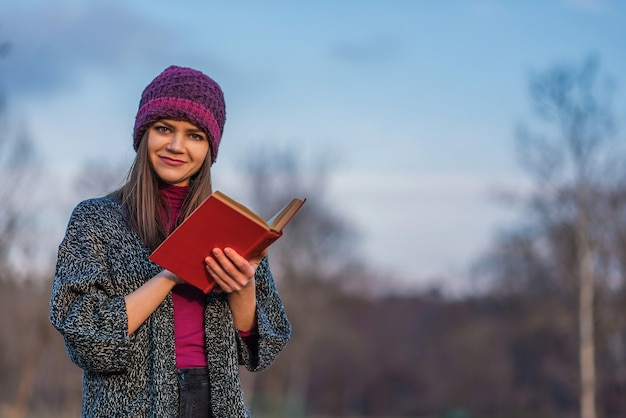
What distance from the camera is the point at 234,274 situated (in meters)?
2.23

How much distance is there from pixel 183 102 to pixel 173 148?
0.14m

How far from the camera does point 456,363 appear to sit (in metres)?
35.8

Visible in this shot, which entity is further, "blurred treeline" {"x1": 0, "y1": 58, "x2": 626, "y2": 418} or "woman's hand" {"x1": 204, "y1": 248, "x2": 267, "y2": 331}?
"blurred treeline" {"x1": 0, "y1": 58, "x2": 626, "y2": 418}

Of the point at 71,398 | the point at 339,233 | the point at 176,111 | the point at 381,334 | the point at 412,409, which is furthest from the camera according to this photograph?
the point at 381,334

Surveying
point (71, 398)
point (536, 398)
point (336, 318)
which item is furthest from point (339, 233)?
point (71, 398)

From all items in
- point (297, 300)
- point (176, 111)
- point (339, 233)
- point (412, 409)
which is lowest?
point (412, 409)

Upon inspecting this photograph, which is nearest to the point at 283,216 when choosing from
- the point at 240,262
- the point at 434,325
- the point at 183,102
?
the point at 240,262

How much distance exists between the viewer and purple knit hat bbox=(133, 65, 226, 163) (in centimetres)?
246

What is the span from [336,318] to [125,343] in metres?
36.6

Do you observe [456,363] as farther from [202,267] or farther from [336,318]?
[202,267]

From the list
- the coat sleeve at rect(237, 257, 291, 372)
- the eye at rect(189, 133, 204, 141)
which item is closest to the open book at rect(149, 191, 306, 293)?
A: the coat sleeve at rect(237, 257, 291, 372)

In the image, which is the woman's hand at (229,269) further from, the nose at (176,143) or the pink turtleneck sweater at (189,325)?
the nose at (176,143)

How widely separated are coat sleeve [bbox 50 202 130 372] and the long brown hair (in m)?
0.15

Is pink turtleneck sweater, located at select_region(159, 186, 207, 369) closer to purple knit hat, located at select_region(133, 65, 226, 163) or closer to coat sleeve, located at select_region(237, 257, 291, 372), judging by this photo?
coat sleeve, located at select_region(237, 257, 291, 372)
